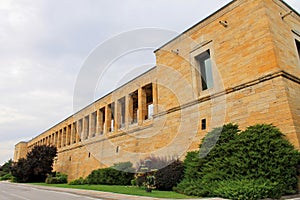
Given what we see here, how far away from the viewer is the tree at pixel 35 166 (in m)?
29.4

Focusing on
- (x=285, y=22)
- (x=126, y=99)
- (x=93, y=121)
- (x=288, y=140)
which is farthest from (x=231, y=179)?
(x=93, y=121)

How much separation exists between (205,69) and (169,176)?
6.72 m

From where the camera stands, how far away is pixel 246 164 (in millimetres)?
9336

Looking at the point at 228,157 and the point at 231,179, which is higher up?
the point at 228,157

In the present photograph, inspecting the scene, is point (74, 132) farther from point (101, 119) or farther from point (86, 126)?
point (101, 119)

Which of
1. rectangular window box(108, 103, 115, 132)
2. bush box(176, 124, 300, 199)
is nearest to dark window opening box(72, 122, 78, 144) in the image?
rectangular window box(108, 103, 115, 132)

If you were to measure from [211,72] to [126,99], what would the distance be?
10414 millimetres

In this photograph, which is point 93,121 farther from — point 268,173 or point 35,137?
point 35,137

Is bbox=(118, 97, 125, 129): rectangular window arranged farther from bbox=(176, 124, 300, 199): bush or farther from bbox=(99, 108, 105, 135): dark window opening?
bbox=(176, 124, 300, 199): bush

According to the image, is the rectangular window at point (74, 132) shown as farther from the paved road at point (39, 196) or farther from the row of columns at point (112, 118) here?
the paved road at point (39, 196)

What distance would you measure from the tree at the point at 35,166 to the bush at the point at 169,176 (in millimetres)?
21693

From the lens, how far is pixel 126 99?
23.0 meters

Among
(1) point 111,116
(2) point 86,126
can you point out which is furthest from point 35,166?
(1) point 111,116

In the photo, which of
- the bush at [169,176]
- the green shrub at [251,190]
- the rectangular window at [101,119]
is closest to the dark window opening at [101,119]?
the rectangular window at [101,119]
